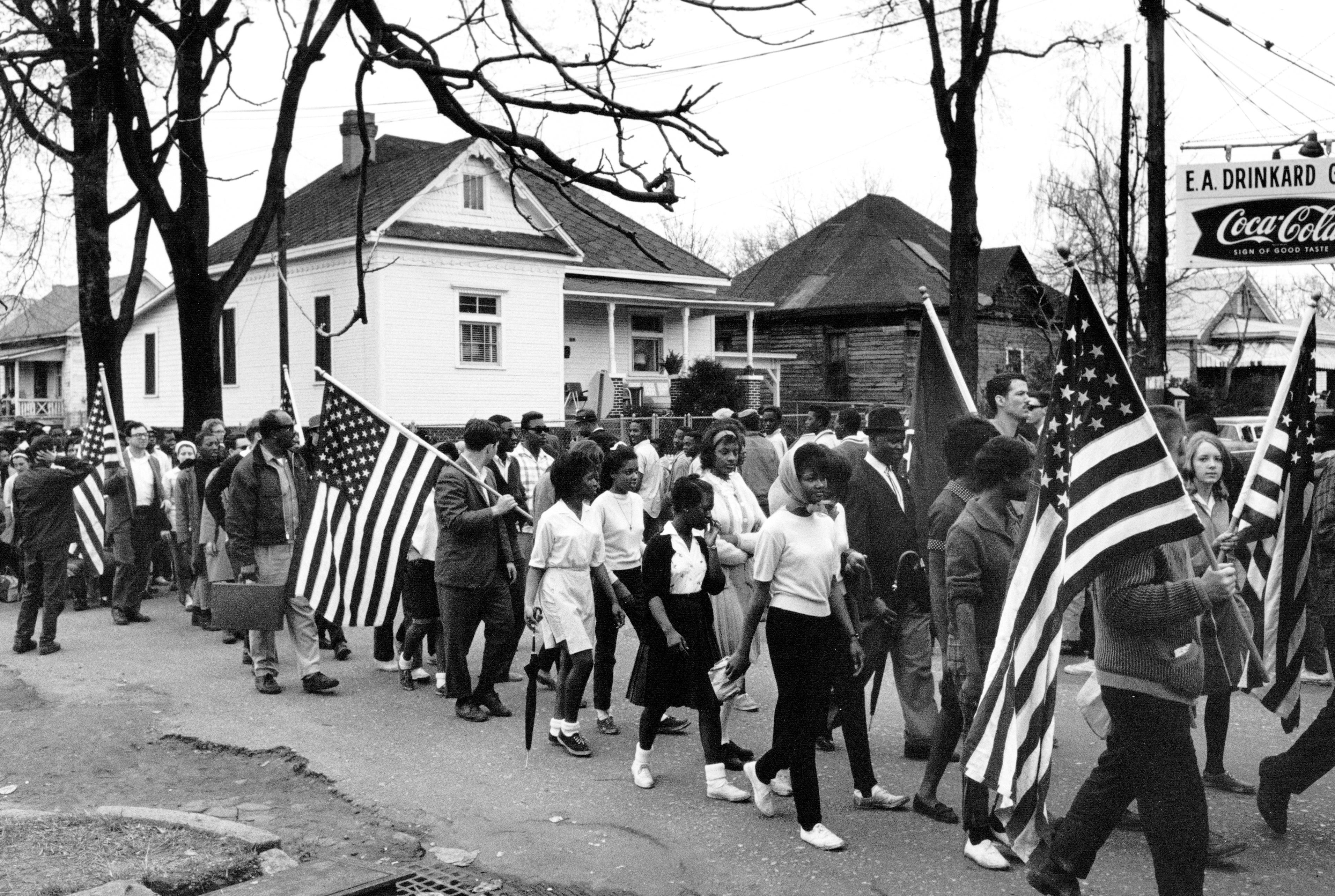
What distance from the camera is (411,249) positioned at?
94.6ft

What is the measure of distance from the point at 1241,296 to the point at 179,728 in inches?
2338

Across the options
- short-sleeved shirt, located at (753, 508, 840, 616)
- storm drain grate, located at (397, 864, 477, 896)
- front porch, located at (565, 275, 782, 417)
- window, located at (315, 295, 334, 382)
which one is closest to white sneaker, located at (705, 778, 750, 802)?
short-sleeved shirt, located at (753, 508, 840, 616)

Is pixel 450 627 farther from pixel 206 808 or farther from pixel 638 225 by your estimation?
pixel 638 225

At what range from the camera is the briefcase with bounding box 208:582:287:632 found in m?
9.38

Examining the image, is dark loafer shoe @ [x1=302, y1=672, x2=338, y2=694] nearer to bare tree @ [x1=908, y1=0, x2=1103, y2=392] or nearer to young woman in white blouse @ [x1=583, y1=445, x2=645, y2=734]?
young woman in white blouse @ [x1=583, y1=445, x2=645, y2=734]

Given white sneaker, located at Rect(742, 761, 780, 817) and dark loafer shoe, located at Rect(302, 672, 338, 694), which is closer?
white sneaker, located at Rect(742, 761, 780, 817)

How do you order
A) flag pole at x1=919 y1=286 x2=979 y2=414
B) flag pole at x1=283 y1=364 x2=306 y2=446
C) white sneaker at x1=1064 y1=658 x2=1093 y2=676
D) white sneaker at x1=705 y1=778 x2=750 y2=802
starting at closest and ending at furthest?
white sneaker at x1=705 y1=778 x2=750 y2=802 → flag pole at x1=919 y1=286 x2=979 y2=414 → white sneaker at x1=1064 y1=658 x2=1093 y2=676 → flag pole at x1=283 y1=364 x2=306 y2=446

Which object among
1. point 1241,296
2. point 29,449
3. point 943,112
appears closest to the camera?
point 29,449

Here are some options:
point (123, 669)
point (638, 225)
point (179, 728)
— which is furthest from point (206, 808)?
point (638, 225)

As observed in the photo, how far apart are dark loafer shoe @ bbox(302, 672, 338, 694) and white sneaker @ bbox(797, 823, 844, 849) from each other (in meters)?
4.86

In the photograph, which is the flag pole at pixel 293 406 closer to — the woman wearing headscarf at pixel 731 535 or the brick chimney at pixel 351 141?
the woman wearing headscarf at pixel 731 535

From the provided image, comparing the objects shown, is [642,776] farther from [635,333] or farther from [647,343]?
[647,343]

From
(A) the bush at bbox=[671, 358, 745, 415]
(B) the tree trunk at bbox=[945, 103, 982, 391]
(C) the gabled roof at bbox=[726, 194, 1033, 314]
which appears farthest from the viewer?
(C) the gabled roof at bbox=[726, 194, 1033, 314]

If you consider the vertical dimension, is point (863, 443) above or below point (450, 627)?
above
